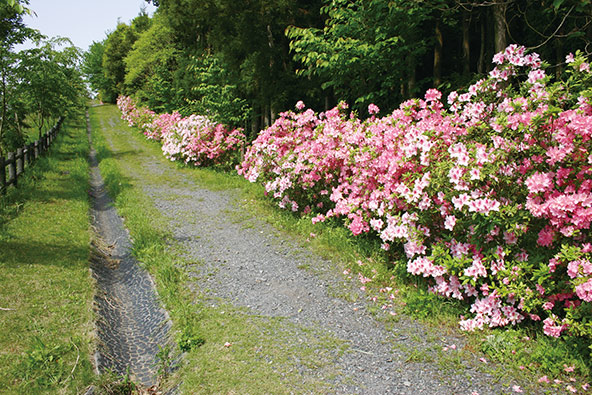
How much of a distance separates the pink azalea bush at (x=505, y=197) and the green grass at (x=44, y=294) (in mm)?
3296

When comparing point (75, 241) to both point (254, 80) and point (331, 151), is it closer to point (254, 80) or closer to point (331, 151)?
point (331, 151)

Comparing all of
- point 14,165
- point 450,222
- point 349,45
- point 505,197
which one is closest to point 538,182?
point 505,197

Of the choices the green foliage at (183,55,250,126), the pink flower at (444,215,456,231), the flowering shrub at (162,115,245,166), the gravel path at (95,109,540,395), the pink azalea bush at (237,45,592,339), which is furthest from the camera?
the flowering shrub at (162,115,245,166)

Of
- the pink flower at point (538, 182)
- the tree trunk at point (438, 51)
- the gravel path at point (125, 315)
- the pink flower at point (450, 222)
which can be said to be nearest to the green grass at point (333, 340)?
the gravel path at point (125, 315)

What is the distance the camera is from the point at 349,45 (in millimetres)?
7207

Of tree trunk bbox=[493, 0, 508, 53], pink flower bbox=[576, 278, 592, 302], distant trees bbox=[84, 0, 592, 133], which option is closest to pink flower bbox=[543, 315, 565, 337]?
pink flower bbox=[576, 278, 592, 302]

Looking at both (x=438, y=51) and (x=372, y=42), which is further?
(x=438, y=51)

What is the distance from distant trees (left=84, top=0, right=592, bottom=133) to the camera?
6988 mm

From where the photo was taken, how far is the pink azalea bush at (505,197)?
3219 mm

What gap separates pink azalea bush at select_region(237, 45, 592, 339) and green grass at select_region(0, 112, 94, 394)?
10.8 ft

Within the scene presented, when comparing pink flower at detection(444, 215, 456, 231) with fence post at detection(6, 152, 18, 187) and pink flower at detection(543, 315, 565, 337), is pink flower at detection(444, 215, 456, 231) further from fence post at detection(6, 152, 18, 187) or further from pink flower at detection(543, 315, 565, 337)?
fence post at detection(6, 152, 18, 187)

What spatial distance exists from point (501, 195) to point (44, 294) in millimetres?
4947

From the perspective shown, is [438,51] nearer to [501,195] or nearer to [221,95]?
[501,195]

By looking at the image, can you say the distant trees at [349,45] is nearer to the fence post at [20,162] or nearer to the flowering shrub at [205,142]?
the flowering shrub at [205,142]
